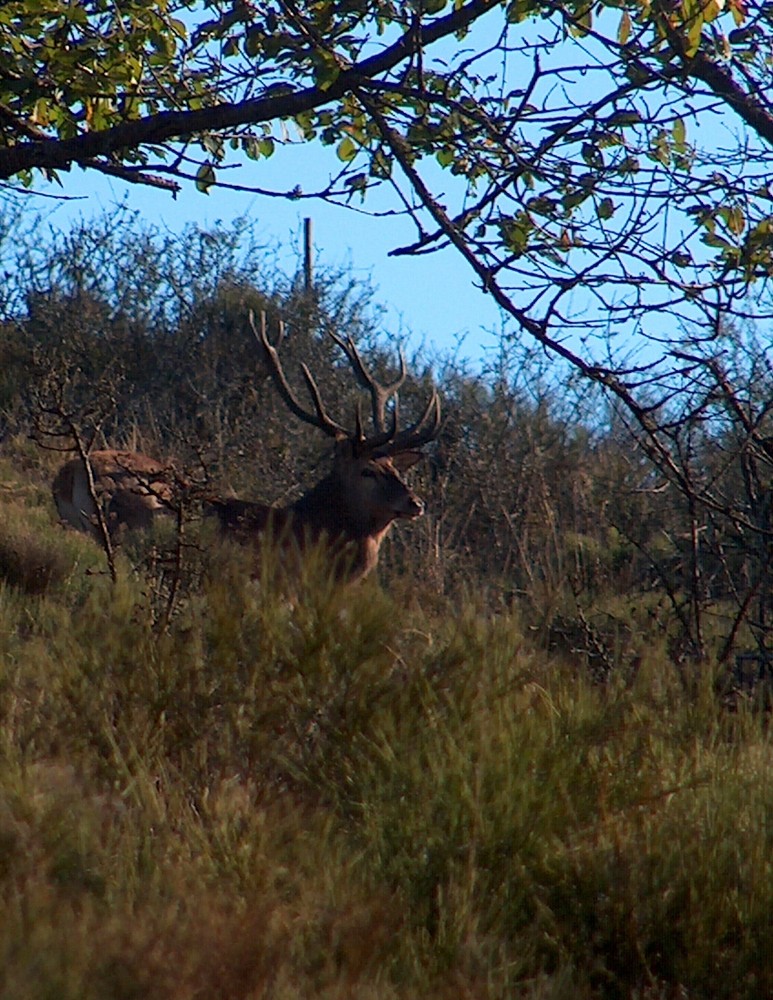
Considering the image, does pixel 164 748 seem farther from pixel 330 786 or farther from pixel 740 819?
pixel 740 819

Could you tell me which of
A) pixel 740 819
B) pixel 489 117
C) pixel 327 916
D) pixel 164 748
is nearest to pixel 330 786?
pixel 164 748

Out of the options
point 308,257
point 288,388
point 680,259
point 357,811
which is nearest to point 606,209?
point 680,259

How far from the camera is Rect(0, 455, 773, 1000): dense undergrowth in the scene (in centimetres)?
342

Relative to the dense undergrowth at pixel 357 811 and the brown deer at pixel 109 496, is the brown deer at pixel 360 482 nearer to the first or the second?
the brown deer at pixel 109 496

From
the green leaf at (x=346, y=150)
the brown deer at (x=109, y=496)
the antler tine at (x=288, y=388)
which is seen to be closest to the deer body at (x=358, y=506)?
the antler tine at (x=288, y=388)

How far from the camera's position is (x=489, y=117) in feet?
18.6

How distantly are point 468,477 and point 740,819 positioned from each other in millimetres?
8725

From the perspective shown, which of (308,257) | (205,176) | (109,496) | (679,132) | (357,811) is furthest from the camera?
(308,257)

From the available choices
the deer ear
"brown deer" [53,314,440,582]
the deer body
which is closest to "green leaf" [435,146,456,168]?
"brown deer" [53,314,440,582]

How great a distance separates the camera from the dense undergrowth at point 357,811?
3424mm

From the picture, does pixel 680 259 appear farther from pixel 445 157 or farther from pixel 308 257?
pixel 308 257

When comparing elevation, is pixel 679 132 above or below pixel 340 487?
above

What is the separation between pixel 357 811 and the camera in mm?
4320

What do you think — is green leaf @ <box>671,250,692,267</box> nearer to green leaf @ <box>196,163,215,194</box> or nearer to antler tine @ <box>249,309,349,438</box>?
green leaf @ <box>196,163,215,194</box>
